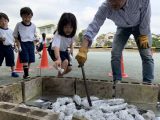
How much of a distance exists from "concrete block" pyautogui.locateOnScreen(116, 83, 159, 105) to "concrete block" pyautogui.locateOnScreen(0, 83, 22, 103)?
1.27 metres

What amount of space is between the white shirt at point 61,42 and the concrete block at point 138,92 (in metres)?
1.46

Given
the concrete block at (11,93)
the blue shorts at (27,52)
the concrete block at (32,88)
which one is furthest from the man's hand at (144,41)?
the blue shorts at (27,52)

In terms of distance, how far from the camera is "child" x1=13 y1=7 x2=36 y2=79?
6.55 meters

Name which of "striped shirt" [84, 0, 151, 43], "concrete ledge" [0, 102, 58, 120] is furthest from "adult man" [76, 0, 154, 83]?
"concrete ledge" [0, 102, 58, 120]

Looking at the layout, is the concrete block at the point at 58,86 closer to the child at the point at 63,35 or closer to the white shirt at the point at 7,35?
the child at the point at 63,35

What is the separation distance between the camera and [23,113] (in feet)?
7.84

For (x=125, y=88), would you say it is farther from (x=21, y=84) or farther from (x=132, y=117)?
(x=21, y=84)

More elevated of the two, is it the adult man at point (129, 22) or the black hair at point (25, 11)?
the black hair at point (25, 11)

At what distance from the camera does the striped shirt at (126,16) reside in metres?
3.98

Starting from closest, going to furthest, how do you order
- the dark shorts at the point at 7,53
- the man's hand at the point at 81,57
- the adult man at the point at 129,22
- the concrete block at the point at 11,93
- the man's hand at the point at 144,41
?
the concrete block at the point at 11,93 → the man's hand at the point at 81,57 → the adult man at the point at 129,22 → the man's hand at the point at 144,41 → the dark shorts at the point at 7,53

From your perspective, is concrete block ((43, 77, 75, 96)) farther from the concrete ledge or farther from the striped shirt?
the concrete ledge

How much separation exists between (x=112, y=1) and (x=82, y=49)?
688 mm

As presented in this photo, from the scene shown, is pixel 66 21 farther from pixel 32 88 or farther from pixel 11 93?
pixel 11 93

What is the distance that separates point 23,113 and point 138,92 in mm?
2001
